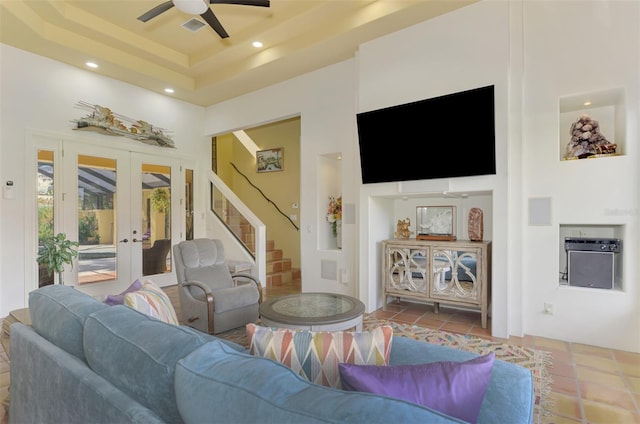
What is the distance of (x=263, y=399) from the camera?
0.78 m

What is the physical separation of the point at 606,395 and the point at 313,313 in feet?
7.26

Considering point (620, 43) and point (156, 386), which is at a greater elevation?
point (620, 43)

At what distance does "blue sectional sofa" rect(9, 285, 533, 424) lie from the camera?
0.75 m

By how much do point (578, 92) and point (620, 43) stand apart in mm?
515

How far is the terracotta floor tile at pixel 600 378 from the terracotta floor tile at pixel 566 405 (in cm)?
38

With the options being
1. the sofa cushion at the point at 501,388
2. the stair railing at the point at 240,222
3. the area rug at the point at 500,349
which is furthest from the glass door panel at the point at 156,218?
the sofa cushion at the point at 501,388

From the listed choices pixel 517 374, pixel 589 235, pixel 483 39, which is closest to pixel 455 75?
pixel 483 39

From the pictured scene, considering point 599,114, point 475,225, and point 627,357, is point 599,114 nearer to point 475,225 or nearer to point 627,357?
point 475,225

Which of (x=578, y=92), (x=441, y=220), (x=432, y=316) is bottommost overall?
(x=432, y=316)

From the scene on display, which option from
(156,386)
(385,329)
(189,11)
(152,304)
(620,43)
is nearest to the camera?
(156,386)

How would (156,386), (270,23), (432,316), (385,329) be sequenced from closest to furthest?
(156,386)
(385,329)
(432,316)
(270,23)

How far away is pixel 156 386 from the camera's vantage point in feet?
3.34

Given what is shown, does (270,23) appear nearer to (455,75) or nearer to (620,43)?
(455,75)

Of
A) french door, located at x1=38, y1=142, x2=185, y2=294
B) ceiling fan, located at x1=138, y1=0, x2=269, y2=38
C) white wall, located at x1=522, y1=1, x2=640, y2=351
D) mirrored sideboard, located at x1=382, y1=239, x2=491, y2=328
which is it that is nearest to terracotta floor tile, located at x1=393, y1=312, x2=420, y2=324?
mirrored sideboard, located at x1=382, y1=239, x2=491, y2=328
